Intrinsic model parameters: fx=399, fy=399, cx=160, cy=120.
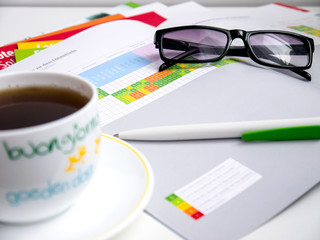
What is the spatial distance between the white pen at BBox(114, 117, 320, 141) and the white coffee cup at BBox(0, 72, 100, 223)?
125mm

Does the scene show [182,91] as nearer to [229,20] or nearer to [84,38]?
[84,38]

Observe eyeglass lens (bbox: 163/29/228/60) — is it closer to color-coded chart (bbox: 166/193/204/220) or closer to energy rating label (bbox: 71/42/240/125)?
energy rating label (bbox: 71/42/240/125)

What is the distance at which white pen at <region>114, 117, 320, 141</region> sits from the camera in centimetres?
45

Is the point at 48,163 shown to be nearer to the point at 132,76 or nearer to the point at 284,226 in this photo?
the point at 284,226

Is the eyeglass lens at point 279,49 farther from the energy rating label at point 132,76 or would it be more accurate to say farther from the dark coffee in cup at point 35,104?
the dark coffee in cup at point 35,104

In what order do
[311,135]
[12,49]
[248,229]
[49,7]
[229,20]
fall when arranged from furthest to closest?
[49,7], [229,20], [12,49], [311,135], [248,229]

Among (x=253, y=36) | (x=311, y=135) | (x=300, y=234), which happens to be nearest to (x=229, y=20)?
(x=253, y=36)

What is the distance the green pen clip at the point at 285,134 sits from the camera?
17.7 inches

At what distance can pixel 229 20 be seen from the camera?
31.6 inches

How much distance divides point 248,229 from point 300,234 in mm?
50

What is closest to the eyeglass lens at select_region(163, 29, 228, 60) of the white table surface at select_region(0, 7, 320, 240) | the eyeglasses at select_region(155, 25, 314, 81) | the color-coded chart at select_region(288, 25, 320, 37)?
the eyeglasses at select_region(155, 25, 314, 81)

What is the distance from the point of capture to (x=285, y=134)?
1.49 ft

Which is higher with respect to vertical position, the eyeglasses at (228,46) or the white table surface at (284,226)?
the eyeglasses at (228,46)

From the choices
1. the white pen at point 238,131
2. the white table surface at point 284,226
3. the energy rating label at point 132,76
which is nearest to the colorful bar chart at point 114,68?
the energy rating label at point 132,76
